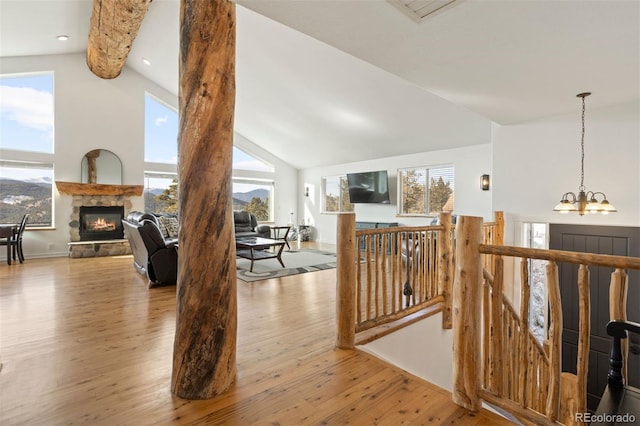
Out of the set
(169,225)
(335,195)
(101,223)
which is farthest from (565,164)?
(101,223)

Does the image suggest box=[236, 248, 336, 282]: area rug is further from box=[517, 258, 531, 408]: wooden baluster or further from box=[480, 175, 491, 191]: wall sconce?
box=[517, 258, 531, 408]: wooden baluster

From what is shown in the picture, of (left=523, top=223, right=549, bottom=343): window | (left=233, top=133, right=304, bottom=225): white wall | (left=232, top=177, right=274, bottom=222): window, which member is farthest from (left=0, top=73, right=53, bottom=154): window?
(left=523, top=223, right=549, bottom=343): window

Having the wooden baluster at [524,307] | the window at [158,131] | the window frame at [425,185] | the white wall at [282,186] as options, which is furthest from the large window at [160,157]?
the wooden baluster at [524,307]

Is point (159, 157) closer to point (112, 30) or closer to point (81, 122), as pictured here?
point (81, 122)

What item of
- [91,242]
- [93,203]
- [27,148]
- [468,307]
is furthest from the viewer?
[93,203]

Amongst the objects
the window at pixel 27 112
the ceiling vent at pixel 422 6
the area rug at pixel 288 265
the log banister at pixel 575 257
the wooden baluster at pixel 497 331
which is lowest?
the area rug at pixel 288 265

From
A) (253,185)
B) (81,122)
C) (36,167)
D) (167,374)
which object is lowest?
(167,374)

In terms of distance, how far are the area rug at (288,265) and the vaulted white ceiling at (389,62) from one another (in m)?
2.91

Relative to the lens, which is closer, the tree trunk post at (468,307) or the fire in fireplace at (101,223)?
the tree trunk post at (468,307)

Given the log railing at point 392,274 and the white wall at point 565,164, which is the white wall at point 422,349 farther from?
the white wall at point 565,164

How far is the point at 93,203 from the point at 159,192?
4.76ft

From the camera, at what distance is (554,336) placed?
1.57 metres

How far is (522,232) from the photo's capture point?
4219mm

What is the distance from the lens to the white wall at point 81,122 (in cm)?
658
